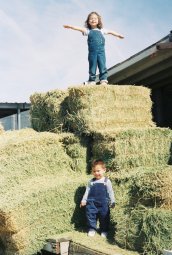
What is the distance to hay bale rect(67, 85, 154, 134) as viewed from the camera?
684cm

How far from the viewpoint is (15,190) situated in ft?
20.1

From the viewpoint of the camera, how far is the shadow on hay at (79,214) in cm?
632

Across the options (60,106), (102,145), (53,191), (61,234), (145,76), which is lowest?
(61,234)

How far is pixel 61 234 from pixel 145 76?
4249mm

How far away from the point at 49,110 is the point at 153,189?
A: 3.11 metres

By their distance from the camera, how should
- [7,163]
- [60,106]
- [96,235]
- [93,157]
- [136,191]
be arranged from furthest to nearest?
[60,106]
[93,157]
[7,163]
[96,235]
[136,191]

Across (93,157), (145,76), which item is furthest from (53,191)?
(145,76)

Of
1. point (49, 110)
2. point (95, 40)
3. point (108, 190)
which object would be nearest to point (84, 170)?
point (108, 190)

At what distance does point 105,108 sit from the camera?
22.8ft

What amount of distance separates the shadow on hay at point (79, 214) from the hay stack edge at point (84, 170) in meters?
0.01

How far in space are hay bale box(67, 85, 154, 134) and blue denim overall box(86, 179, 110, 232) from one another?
1.01 metres

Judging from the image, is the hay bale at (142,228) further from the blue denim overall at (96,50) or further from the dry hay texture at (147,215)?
the blue denim overall at (96,50)

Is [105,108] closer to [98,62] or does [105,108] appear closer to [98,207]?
[98,62]

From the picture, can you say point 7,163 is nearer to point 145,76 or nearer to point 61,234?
point 61,234
